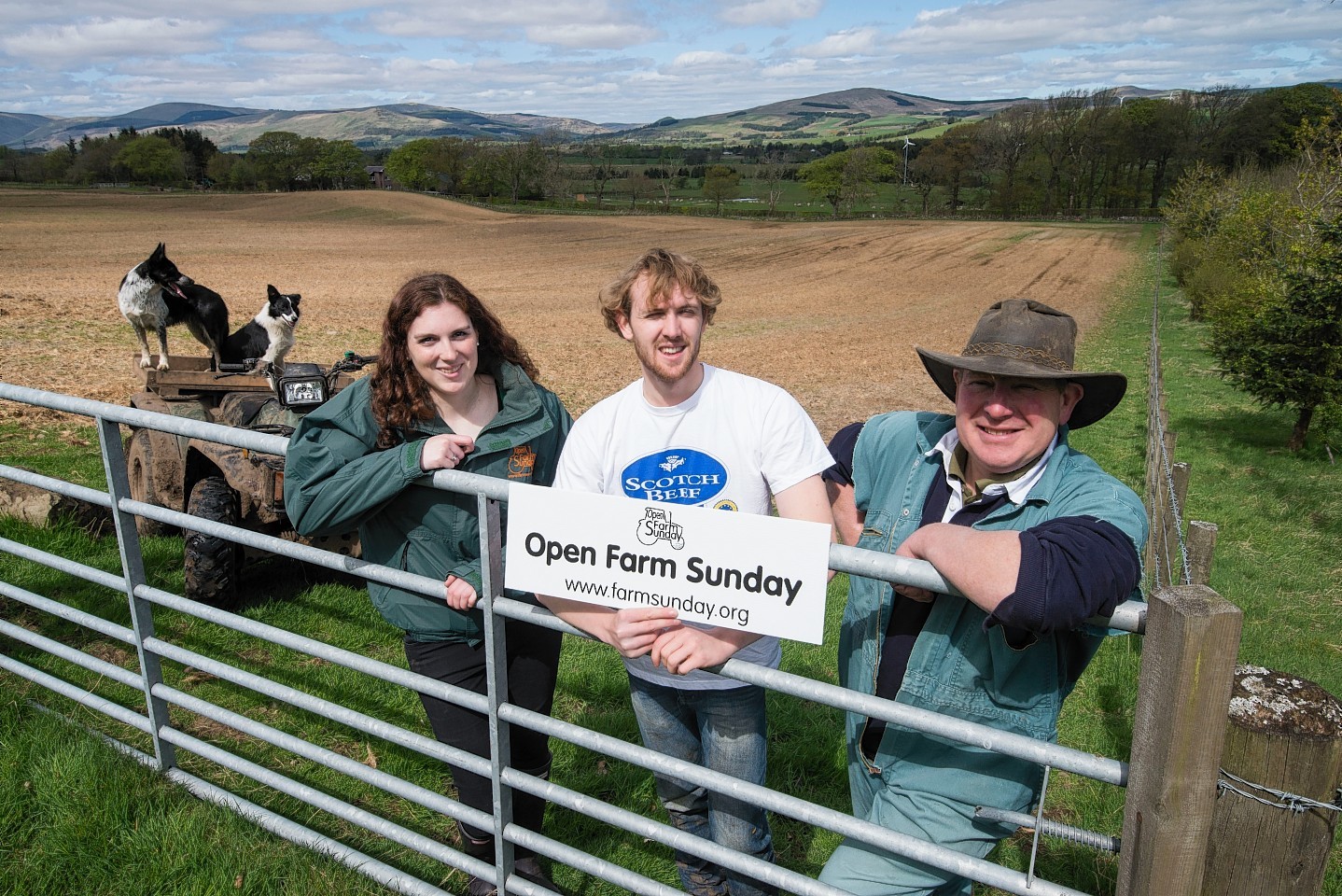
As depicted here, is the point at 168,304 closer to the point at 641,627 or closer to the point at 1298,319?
the point at 641,627

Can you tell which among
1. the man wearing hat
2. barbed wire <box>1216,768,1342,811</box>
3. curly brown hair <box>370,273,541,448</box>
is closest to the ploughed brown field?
curly brown hair <box>370,273,541,448</box>

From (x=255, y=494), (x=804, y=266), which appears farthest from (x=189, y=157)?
(x=255, y=494)

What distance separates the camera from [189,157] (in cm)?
9006

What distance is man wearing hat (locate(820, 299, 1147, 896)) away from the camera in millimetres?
1906

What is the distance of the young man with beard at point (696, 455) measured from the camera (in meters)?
2.46

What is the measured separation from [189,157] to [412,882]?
10438 centimetres

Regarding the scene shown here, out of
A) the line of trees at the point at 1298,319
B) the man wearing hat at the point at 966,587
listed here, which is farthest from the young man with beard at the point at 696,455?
the line of trees at the point at 1298,319

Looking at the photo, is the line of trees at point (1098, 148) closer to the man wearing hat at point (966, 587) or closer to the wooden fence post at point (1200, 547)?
the wooden fence post at point (1200, 547)

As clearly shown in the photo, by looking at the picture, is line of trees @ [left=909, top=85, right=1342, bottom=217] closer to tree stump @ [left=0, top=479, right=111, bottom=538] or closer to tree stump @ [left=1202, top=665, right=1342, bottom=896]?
tree stump @ [left=0, top=479, right=111, bottom=538]

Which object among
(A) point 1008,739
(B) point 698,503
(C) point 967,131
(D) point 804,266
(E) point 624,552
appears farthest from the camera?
(C) point 967,131

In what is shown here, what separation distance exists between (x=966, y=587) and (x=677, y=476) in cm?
101

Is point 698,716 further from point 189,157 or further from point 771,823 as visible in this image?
point 189,157

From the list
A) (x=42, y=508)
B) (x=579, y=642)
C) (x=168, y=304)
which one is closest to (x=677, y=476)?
(x=579, y=642)

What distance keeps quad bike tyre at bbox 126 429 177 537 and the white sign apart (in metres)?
4.81
